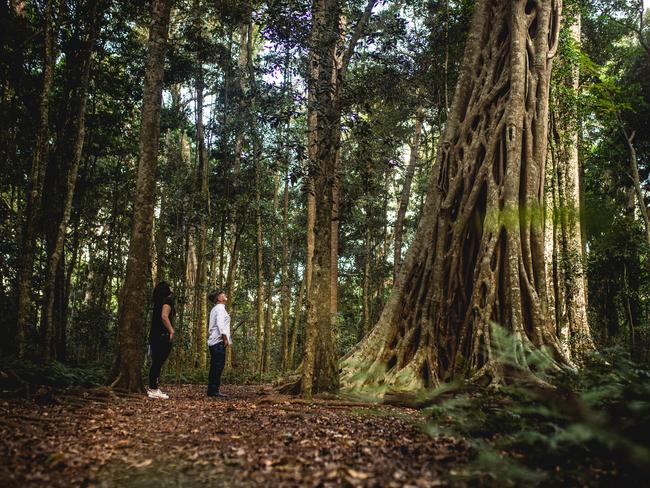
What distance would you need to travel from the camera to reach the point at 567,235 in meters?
9.77

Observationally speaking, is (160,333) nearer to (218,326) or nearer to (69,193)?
(218,326)

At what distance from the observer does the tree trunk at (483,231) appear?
6148 mm

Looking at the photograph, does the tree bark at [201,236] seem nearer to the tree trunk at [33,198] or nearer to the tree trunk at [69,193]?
the tree trunk at [69,193]

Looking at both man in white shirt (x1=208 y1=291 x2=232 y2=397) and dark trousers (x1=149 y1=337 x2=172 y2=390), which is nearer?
dark trousers (x1=149 y1=337 x2=172 y2=390)

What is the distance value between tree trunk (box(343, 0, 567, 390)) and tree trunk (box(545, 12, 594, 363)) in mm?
2396

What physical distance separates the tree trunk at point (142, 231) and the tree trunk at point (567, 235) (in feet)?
24.8

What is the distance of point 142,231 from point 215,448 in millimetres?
4423

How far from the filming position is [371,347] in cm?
708

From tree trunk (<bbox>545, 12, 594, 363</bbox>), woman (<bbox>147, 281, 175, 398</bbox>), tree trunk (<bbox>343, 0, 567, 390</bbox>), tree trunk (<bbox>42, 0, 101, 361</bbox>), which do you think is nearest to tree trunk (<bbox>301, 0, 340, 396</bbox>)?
tree trunk (<bbox>343, 0, 567, 390</bbox>)

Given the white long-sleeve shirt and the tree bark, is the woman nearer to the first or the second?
the white long-sleeve shirt

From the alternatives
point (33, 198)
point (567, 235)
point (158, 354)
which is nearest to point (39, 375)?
point (158, 354)

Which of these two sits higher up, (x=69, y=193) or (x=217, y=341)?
(x=69, y=193)

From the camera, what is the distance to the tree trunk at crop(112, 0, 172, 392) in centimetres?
646

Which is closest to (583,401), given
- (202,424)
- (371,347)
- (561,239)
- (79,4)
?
(202,424)
